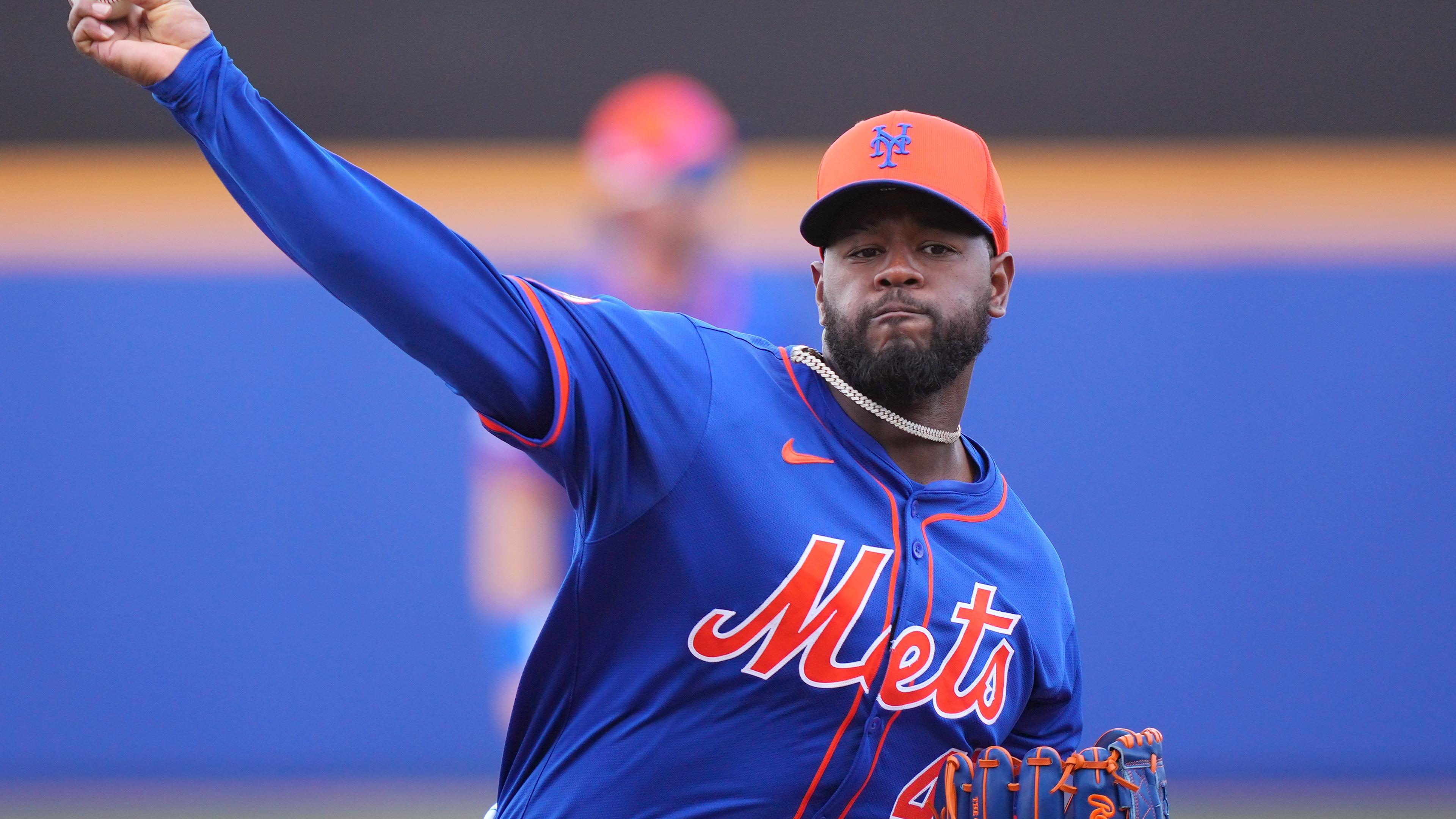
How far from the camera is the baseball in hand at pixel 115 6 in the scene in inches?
58.1

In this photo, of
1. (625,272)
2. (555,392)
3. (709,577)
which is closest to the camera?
(555,392)

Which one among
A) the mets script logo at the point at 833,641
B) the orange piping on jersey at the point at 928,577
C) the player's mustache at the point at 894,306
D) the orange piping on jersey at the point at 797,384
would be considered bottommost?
the mets script logo at the point at 833,641

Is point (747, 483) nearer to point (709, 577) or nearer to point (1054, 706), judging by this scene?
point (709, 577)

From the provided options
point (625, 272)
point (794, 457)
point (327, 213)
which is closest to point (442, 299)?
point (327, 213)

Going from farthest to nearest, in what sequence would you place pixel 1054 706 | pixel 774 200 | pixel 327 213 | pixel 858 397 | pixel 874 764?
1. pixel 774 200
2. pixel 1054 706
3. pixel 858 397
4. pixel 874 764
5. pixel 327 213

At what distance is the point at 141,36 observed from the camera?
150cm

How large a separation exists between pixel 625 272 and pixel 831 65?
63.5 inches

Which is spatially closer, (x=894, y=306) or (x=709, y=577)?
(x=709, y=577)

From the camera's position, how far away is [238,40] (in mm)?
5223

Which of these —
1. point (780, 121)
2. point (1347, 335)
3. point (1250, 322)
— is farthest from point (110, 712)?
point (1347, 335)

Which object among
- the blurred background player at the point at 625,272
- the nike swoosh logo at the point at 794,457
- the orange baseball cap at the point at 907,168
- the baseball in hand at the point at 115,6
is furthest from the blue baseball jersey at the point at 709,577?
the blurred background player at the point at 625,272

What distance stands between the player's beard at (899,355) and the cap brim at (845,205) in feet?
0.37

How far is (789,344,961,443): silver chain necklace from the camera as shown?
6.42 feet

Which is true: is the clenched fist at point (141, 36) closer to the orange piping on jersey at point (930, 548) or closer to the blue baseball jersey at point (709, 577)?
the blue baseball jersey at point (709, 577)
